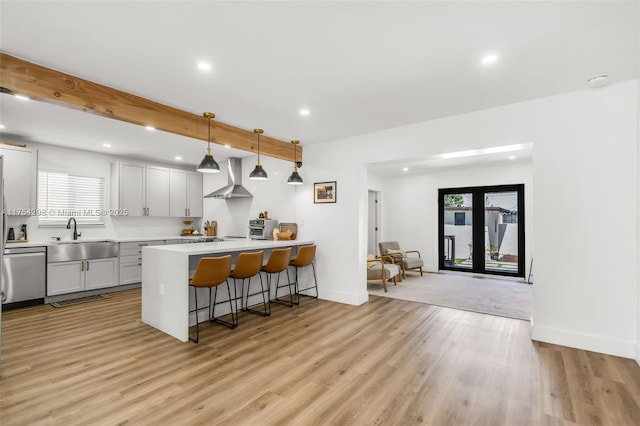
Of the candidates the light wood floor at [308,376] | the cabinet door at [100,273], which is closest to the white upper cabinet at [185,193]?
the cabinet door at [100,273]

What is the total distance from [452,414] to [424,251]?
6.10 meters

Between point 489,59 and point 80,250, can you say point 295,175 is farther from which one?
point 80,250

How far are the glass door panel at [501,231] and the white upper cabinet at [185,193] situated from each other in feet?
22.4

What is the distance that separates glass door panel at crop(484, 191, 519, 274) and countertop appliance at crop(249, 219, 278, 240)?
16.6 feet

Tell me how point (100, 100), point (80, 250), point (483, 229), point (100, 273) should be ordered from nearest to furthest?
point (100, 100), point (80, 250), point (100, 273), point (483, 229)

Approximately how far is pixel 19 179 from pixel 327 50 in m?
5.29

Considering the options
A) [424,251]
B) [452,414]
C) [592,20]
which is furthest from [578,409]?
[424,251]

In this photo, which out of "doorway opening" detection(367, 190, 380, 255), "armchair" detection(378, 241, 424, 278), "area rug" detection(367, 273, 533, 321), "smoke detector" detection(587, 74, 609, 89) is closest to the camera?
"smoke detector" detection(587, 74, 609, 89)

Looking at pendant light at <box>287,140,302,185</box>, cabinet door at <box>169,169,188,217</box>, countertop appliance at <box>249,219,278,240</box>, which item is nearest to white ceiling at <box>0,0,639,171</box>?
pendant light at <box>287,140,302,185</box>

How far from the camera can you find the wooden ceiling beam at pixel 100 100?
2.47m

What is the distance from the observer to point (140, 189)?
20.0ft

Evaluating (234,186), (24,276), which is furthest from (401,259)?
(24,276)

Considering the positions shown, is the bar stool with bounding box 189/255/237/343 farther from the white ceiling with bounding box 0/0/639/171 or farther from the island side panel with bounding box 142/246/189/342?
the white ceiling with bounding box 0/0/639/171

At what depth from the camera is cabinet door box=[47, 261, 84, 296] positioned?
4613mm
